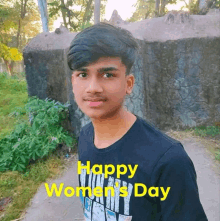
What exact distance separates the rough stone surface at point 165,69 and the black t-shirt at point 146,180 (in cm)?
350

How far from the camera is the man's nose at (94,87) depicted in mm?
835

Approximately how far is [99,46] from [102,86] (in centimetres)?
16

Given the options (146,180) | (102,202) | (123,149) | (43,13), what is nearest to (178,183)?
(146,180)

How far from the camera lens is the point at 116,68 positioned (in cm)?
87

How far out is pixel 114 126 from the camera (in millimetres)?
992

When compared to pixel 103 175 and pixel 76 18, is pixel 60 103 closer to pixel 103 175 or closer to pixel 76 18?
pixel 103 175

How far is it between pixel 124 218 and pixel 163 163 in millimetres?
344

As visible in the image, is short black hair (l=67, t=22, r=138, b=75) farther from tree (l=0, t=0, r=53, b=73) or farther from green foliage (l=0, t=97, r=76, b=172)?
tree (l=0, t=0, r=53, b=73)

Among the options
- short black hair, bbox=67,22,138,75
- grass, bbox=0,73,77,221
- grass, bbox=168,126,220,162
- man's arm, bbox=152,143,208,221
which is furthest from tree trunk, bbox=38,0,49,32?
man's arm, bbox=152,143,208,221

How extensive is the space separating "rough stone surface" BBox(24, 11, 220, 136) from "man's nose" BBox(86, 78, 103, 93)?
3.59m

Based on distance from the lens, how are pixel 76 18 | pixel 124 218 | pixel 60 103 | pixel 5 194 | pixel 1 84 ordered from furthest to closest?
pixel 76 18
pixel 1 84
pixel 60 103
pixel 5 194
pixel 124 218

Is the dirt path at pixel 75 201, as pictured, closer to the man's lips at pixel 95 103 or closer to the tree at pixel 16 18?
the man's lips at pixel 95 103

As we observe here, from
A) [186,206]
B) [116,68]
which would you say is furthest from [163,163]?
[116,68]

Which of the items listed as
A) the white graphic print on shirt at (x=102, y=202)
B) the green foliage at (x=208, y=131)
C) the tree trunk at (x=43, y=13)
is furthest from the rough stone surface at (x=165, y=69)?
the tree trunk at (x=43, y=13)
